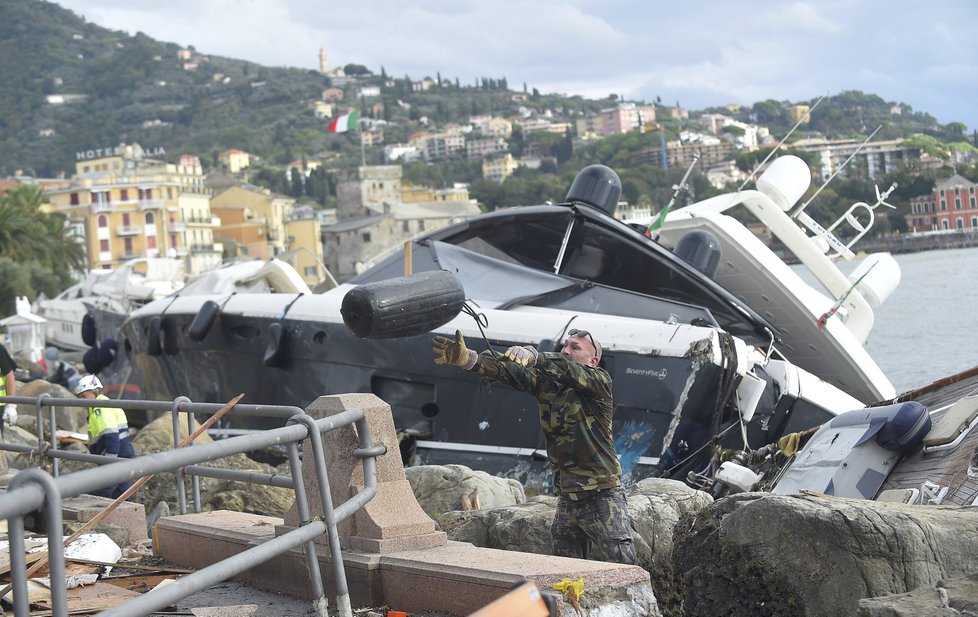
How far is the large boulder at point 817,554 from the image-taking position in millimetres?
5527

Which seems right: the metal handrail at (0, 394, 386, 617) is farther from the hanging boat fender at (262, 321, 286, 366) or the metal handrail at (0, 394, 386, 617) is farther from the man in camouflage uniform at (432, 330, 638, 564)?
the hanging boat fender at (262, 321, 286, 366)

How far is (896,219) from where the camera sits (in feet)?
312

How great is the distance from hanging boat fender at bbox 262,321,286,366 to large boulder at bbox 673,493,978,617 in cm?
827

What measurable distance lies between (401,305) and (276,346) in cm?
748

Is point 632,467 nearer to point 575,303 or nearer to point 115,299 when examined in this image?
point 575,303

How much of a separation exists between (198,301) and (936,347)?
23.0m

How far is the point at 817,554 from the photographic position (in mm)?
5672

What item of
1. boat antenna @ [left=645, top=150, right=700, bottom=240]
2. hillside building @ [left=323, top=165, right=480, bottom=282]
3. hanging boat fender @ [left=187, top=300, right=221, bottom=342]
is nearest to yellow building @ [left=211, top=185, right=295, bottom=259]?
hillside building @ [left=323, top=165, right=480, bottom=282]

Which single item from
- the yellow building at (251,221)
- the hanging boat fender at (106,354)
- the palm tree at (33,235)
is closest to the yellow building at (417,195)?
the yellow building at (251,221)

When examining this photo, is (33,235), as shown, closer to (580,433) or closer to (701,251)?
(701,251)

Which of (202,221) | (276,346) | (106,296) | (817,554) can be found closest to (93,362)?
(106,296)

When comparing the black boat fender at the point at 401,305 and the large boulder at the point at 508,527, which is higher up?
the black boat fender at the point at 401,305

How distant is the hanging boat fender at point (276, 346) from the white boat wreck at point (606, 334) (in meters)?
0.02

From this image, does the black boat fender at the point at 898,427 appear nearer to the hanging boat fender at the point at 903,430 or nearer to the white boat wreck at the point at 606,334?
the hanging boat fender at the point at 903,430
